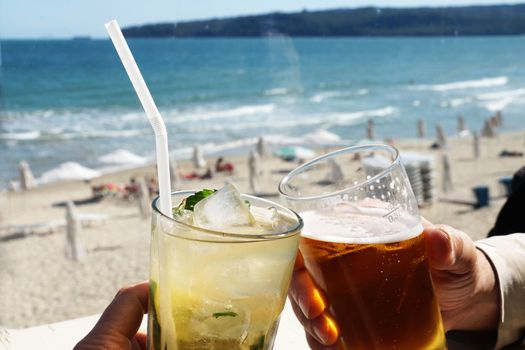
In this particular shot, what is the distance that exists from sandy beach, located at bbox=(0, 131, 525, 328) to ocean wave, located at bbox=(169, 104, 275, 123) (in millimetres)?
7874

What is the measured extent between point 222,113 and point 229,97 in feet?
12.7

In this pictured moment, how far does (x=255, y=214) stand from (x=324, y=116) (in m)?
24.0

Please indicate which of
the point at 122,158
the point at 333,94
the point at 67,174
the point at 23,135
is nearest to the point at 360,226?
the point at 67,174

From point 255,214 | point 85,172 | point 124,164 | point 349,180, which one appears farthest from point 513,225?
point 124,164

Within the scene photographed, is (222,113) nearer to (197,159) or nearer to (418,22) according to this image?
(197,159)

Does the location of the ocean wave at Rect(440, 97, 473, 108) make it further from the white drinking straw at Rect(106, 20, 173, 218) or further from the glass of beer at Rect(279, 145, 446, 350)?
the white drinking straw at Rect(106, 20, 173, 218)

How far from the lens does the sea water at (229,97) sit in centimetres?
1914

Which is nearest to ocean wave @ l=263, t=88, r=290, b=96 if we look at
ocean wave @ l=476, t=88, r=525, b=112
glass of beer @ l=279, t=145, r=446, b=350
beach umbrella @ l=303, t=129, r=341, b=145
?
ocean wave @ l=476, t=88, r=525, b=112

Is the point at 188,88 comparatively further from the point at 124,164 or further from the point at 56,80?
the point at 124,164

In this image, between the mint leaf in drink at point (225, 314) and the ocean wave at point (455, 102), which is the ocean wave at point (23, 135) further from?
the mint leaf in drink at point (225, 314)

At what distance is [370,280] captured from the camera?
865 millimetres

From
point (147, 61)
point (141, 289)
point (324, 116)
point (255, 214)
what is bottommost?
point (324, 116)

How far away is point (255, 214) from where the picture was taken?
2.59 ft

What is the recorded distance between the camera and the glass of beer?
0.86m
